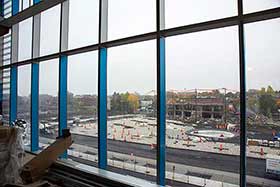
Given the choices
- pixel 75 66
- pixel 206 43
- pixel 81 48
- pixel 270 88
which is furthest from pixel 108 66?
pixel 270 88

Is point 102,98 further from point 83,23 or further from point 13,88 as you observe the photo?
point 13,88

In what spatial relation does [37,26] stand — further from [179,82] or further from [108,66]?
[179,82]

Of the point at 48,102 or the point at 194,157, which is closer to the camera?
the point at 194,157

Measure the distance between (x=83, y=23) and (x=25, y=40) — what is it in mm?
2009

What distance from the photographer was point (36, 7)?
2.52m

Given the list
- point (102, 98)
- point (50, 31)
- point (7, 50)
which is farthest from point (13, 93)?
point (102, 98)

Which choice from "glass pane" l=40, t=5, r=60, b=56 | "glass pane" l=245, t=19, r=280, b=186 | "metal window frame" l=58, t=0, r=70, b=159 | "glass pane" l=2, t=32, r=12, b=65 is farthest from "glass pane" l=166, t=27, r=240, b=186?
"glass pane" l=2, t=32, r=12, b=65

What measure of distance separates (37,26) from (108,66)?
7.62 ft

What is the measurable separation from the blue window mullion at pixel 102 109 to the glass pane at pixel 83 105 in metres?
0.14

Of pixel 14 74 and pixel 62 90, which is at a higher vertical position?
pixel 14 74

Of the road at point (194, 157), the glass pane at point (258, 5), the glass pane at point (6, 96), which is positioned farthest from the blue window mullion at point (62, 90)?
the glass pane at point (258, 5)

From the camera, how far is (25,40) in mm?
5184

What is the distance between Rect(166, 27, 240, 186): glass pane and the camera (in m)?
2.38

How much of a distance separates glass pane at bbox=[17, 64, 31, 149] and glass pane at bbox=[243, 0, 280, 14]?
4.17 metres
